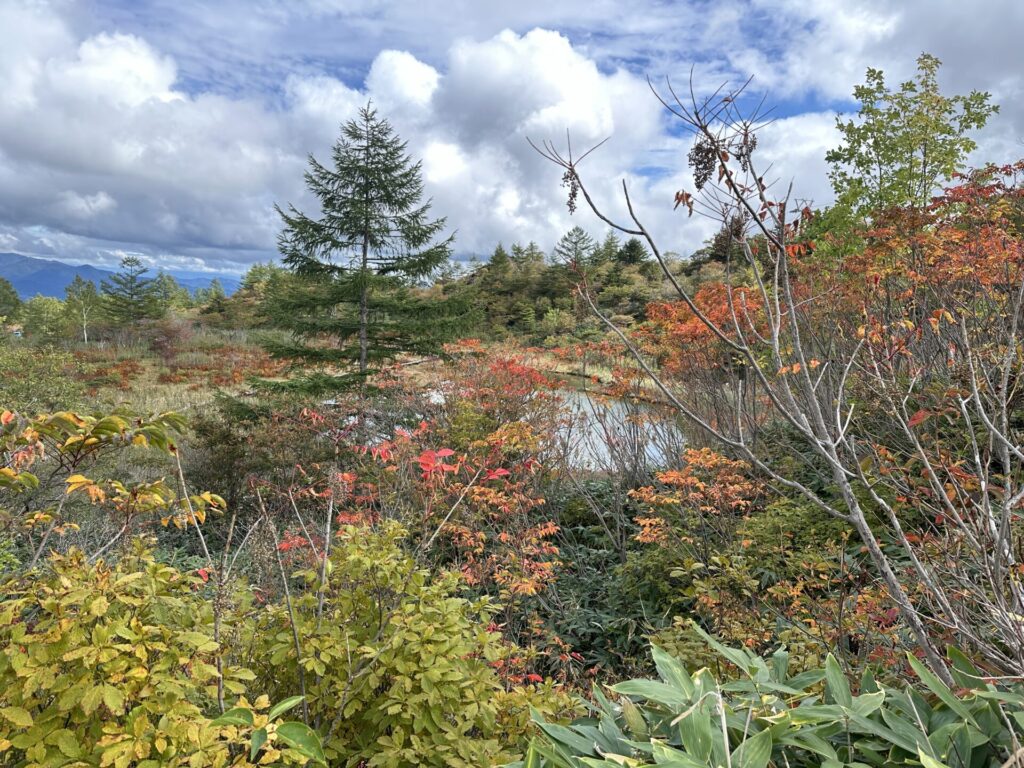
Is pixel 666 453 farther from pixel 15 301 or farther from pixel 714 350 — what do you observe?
pixel 15 301

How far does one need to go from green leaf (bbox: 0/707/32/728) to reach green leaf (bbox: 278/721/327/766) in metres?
0.57

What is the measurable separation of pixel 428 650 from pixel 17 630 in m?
1.07

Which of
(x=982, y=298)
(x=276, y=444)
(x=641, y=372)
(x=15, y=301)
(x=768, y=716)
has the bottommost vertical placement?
(x=276, y=444)

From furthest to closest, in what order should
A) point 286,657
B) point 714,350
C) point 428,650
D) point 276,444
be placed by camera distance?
1. point 276,444
2. point 714,350
3. point 286,657
4. point 428,650

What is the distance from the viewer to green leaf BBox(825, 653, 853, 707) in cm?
124

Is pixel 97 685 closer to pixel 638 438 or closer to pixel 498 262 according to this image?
pixel 638 438

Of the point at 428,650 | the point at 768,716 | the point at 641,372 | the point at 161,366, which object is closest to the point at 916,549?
the point at 768,716

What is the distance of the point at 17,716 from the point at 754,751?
1638 millimetres

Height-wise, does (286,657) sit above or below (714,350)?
below

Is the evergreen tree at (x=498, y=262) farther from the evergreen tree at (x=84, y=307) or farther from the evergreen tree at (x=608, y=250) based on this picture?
the evergreen tree at (x=84, y=307)

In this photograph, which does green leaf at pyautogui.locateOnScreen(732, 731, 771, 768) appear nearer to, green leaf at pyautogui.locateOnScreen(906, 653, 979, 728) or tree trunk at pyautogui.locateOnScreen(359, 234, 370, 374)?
green leaf at pyautogui.locateOnScreen(906, 653, 979, 728)

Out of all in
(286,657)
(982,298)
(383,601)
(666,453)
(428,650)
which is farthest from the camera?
(666,453)

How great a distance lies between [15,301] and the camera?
41.5m

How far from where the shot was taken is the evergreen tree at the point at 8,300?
40.1 metres
